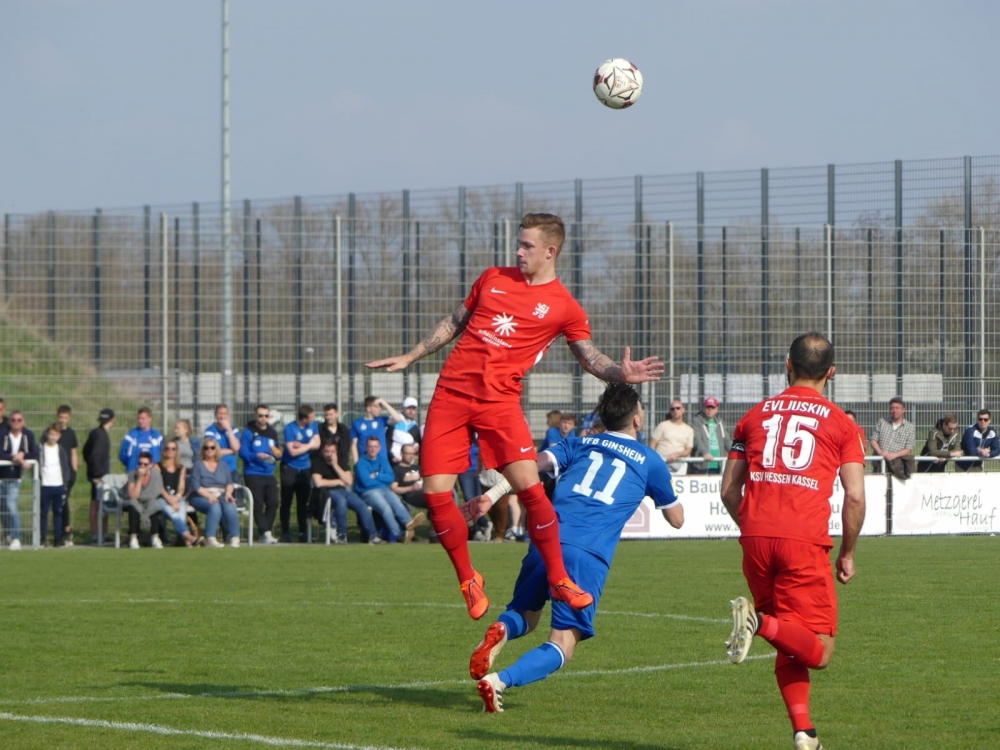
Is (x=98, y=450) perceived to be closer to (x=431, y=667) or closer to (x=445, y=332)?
(x=431, y=667)

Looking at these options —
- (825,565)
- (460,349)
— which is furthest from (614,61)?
(825,565)

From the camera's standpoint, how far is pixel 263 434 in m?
20.7

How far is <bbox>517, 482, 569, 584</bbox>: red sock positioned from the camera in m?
7.32

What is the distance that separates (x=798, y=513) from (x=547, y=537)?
5.42ft

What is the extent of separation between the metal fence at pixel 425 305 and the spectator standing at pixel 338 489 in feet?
3.44

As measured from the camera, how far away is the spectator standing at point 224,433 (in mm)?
20641

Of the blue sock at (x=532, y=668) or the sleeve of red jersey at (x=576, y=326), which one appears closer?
the blue sock at (x=532, y=668)

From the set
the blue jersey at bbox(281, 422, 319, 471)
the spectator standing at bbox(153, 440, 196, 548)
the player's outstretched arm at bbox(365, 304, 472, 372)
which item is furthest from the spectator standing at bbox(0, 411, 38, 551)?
the player's outstretched arm at bbox(365, 304, 472, 372)

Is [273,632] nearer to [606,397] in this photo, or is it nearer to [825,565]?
[606,397]

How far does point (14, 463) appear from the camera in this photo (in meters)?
19.5

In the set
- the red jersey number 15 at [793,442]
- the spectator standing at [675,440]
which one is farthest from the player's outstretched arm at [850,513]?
the spectator standing at [675,440]

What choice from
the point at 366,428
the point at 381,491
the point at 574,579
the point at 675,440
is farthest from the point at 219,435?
the point at 574,579

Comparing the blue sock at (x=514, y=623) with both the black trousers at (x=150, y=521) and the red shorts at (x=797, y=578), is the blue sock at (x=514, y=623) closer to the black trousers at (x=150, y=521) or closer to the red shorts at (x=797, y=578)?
the red shorts at (x=797, y=578)

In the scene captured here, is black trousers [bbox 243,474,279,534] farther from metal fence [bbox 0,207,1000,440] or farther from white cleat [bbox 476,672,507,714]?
white cleat [bbox 476,672,507,714]
